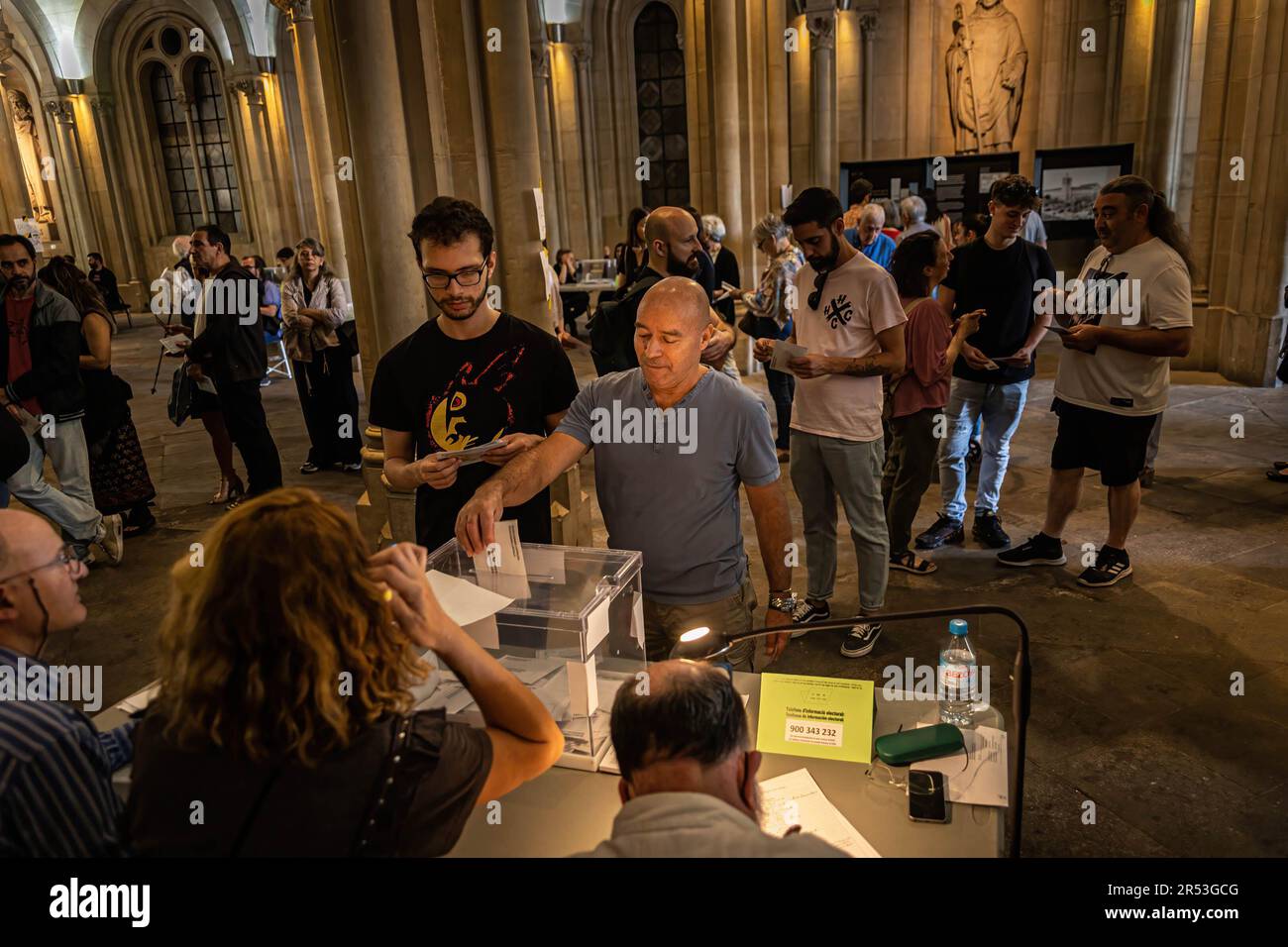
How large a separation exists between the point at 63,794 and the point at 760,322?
19.8ft

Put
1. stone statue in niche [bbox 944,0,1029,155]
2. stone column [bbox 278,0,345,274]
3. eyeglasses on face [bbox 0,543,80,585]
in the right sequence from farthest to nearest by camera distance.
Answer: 1. stone statue in niche [bbox 944,0,1029,155]
2. stone column [bbox 278,0,345,274]
3. eyeglasses on face [bbox 0,543,80,585]

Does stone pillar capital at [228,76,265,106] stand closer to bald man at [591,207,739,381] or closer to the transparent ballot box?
bald man at [591,207,739,381]

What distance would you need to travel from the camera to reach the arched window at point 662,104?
18.2 meters

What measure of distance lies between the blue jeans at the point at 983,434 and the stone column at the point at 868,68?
11.7 m

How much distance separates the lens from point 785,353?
153 inches

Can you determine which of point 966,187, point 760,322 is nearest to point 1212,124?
point 966,187

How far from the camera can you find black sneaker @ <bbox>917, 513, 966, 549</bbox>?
5160 millimetres

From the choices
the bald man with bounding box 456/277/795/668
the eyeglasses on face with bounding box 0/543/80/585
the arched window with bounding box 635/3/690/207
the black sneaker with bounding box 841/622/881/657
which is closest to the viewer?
the eyeglasses on face with bounding box 0/543/80/585

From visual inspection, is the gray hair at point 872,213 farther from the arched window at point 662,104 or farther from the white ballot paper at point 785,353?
the arched window at point 662,104

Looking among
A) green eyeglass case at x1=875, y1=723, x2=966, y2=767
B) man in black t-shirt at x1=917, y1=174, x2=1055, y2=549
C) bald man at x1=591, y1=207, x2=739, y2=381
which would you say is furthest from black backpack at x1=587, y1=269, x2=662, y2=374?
green eyeglass case at x1=875, y1=723, x2=966, y2=767

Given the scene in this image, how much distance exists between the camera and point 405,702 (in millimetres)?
1472

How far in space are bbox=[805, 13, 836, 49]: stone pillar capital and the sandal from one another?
40.3 feet
